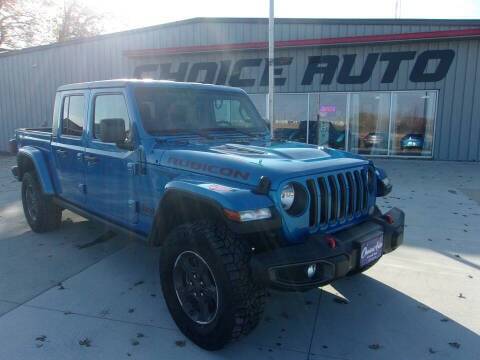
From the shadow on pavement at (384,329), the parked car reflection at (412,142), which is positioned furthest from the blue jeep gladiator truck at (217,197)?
the parked car reflection at (412,142)

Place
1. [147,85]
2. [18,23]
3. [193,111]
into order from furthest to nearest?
1. [18,23]
2. [193,111]
3. [147,85]

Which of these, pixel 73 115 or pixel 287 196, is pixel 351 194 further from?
pixel 73 115

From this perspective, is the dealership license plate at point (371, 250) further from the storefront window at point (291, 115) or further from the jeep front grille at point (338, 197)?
the storefront window at point (291, 115)

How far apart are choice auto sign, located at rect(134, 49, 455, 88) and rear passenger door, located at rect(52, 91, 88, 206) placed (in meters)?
9.62

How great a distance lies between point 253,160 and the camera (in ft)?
9.79

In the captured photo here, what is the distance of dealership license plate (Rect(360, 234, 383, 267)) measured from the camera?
9.46ft

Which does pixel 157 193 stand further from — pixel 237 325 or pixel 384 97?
pixel 384 97

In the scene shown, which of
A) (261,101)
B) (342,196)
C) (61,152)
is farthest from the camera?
(261,101)

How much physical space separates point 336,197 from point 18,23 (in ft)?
106

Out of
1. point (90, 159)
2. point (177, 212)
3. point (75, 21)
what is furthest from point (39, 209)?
point (75, 21)

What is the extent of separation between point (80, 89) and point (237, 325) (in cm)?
328

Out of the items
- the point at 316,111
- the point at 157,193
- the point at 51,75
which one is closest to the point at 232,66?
the point at 316,111

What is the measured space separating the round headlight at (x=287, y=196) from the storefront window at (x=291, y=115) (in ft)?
35.8

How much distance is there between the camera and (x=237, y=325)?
2.64 m
